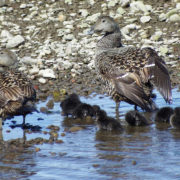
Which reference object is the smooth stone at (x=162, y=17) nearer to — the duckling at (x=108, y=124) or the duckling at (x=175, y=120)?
the duckling at (x=175, y=120)

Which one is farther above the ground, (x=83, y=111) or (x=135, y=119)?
(x=83, y=111)

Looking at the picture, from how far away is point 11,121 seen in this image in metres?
8.26

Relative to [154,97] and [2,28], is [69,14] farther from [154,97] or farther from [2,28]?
[154,97]

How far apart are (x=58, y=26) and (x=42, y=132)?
22.8 feet

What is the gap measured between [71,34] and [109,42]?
4040 mm

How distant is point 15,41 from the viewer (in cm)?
1309

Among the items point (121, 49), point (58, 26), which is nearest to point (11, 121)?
point (121, 49)

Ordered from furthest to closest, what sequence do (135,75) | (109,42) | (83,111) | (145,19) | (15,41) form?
→ (145,19)
(15,41)
(109,42)
(83,111)
(135,75)

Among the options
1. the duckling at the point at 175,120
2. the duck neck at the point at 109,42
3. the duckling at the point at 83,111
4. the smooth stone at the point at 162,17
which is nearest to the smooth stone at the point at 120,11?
the smooth stone at the point at 162,17

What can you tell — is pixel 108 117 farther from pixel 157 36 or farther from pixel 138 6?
pixel 138 6

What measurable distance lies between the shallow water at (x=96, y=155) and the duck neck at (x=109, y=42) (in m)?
1.93

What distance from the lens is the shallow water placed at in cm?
557

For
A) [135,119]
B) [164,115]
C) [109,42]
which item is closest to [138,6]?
[109,42]

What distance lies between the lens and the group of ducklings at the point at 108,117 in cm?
754
